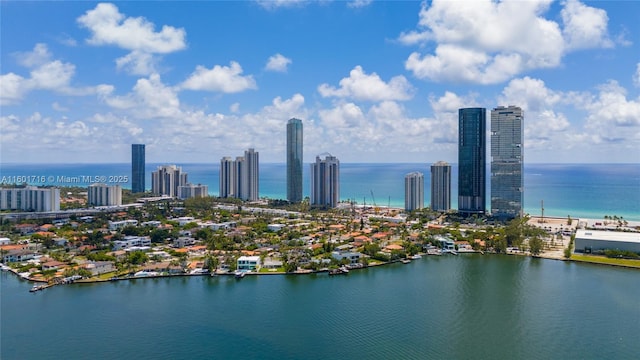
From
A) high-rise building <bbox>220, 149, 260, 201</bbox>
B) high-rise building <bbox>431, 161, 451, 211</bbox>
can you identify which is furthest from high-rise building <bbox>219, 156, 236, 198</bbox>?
high-rise building <bbox>431, 161, 451, 211</bbox>

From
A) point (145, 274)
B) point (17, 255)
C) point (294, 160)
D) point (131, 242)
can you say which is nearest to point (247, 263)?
point (145, 274)

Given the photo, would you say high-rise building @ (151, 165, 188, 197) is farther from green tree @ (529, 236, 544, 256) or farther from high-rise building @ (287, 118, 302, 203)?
green tree @ (529, 236, 544, 256)

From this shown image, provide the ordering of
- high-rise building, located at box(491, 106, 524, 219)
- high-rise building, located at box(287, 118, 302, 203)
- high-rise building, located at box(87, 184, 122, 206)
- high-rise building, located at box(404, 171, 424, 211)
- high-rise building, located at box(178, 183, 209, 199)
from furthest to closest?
high-rise building, located at box(178, 183, 209, 199)
high-rise building, located at box(287, 118, 302, 203)
high-rise building, located at box(87, 184, 122, 206)
high-rise building, located at box(404, 171, 424, 211)
high-rise building, located at box(491, 106, 524, 219)

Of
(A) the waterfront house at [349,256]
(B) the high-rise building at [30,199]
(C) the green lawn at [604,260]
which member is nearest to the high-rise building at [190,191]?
(B) the high-rise building at [30,199]

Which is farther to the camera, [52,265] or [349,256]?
[349,256]

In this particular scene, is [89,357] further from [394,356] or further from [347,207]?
[347,207]

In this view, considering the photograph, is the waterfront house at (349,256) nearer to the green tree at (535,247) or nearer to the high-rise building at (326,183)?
the green tree at (535,247)

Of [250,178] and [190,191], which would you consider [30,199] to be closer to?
[190,191]
